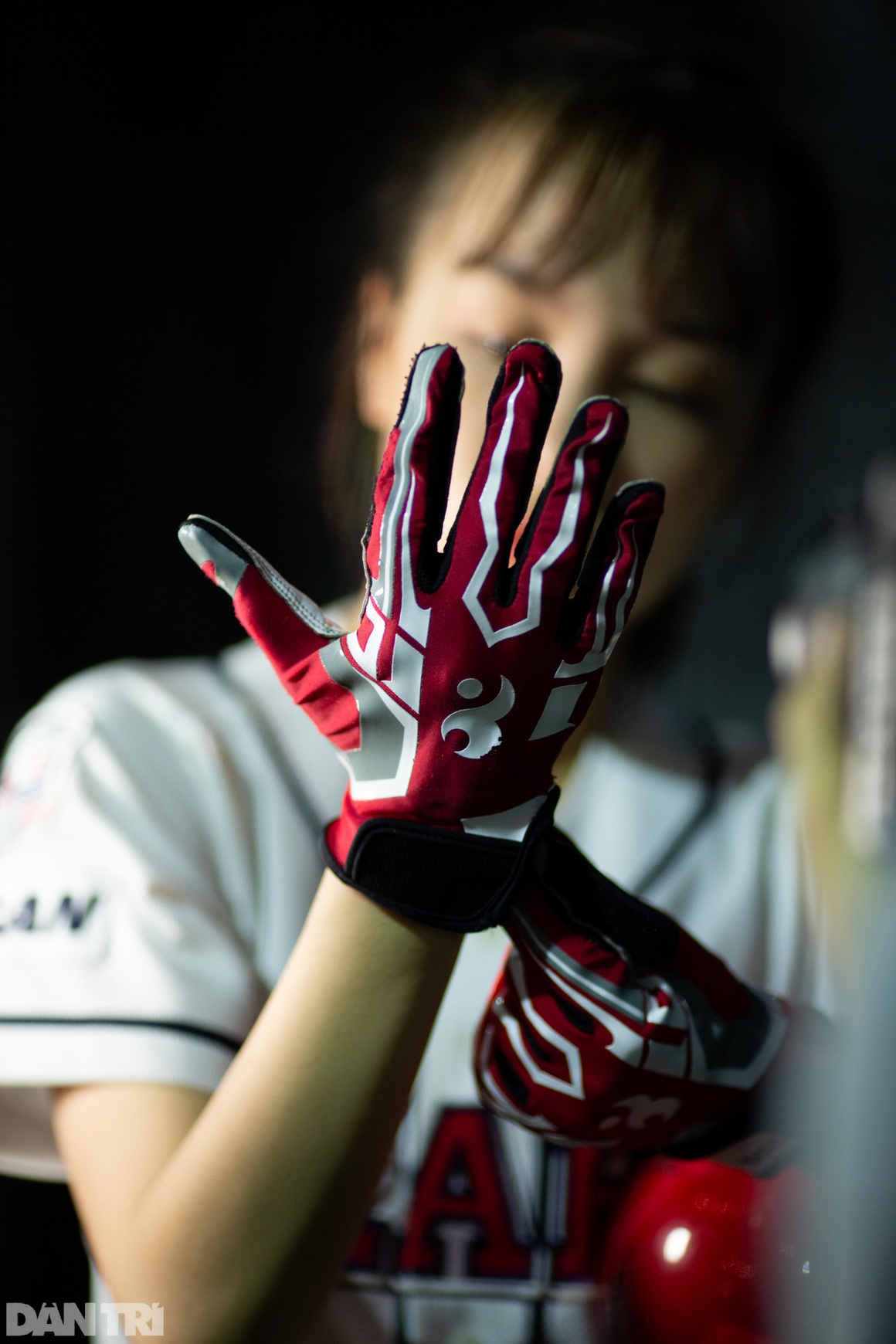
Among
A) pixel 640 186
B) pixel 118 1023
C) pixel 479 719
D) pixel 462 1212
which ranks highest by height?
pixel 640 186

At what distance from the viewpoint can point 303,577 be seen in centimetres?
71

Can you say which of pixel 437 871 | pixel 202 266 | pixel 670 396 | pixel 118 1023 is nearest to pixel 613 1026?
pixel 437 871

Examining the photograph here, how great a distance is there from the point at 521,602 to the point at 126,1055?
245 millimetres

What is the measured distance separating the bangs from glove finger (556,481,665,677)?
21 centimetres

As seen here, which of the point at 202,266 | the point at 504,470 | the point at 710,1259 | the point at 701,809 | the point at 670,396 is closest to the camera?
the point at 504,470

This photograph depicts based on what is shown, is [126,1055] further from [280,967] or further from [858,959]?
[858,959]

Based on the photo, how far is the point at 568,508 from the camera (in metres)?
0.29

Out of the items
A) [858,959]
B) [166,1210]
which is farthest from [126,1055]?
[858,959]

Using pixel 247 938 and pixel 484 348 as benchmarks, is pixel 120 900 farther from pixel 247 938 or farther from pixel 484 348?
pixel 484 348

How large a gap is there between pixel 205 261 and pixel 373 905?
0.57 meters

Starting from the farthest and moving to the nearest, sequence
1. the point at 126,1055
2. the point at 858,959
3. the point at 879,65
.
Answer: the point at 879,65
the point at 858,959
the point at 126,1055

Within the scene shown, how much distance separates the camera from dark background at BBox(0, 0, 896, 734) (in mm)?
676

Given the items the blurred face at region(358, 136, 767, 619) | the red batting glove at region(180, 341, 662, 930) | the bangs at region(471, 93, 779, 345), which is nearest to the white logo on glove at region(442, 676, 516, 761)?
the red batting glove at region(180, 341, 662, 930)

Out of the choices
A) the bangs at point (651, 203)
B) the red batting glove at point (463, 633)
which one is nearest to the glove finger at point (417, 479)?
the red batting glove at point (463, 633)
